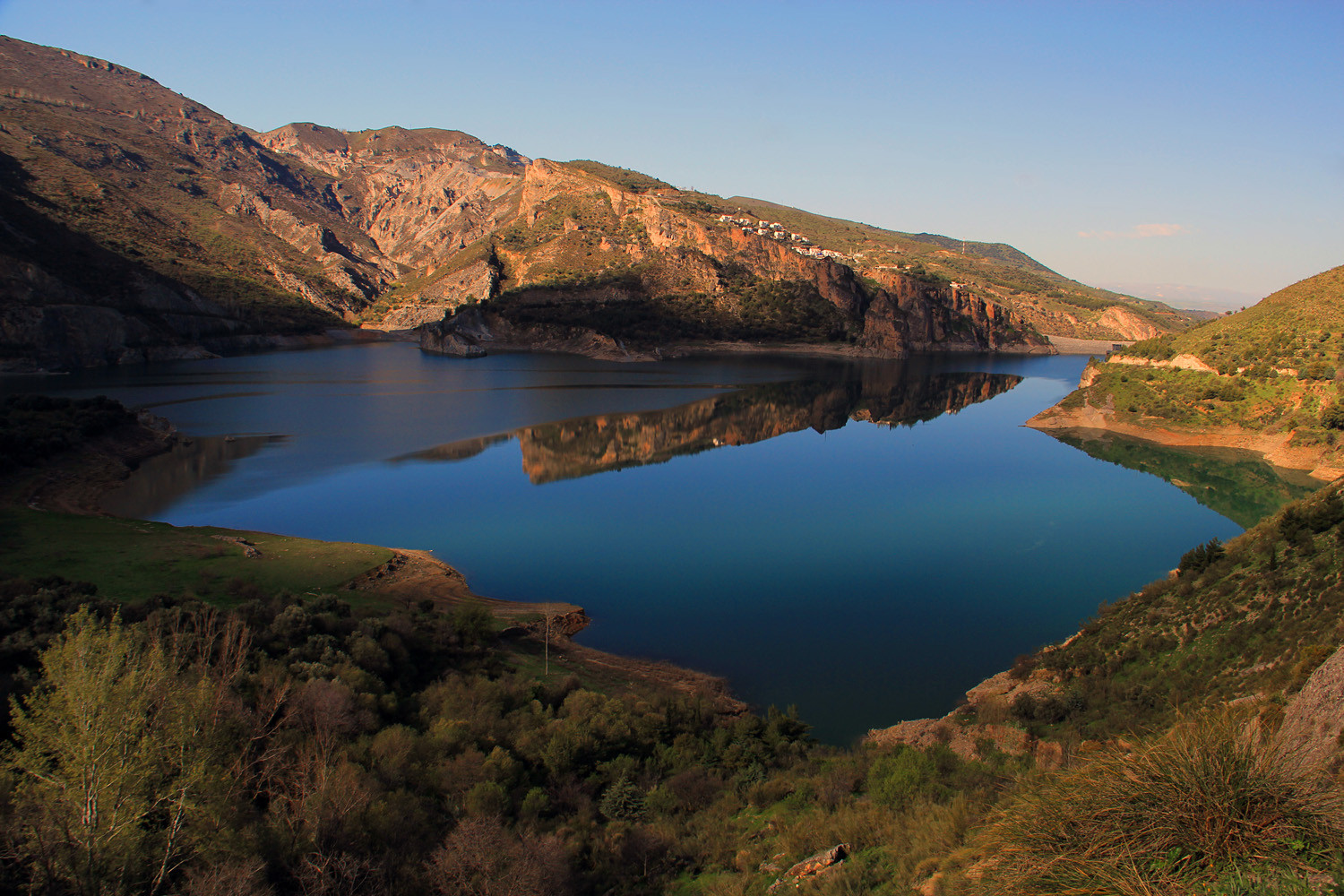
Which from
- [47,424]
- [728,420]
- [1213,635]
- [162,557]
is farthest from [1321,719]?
[728,420]

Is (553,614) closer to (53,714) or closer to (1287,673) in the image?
(53,714)

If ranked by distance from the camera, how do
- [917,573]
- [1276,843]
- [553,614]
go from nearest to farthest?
[1276,843] < [553,614] < [917,573]

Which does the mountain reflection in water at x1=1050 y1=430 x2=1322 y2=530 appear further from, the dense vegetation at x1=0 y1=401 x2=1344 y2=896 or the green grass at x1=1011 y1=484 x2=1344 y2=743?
the dense vegetation at x1=0 y1=401 x2=1344 y2=896

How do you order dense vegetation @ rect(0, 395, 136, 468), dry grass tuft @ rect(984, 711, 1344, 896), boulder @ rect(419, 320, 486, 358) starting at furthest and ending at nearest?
boulder @ rect(419, 320, 486, 358), dense vegetation @ rect(0, 395, 136, 468), dry grass tuft @ rect(984, 711, 1344, 896)

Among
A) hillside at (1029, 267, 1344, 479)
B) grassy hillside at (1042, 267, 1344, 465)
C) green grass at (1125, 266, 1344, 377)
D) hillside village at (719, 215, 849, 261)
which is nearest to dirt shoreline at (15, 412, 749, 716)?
hillside at (1029, 267, 1344, 479)

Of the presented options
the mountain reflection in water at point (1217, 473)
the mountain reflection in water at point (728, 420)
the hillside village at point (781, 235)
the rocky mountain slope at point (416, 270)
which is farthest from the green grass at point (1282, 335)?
the hillside village at point (781, 235)

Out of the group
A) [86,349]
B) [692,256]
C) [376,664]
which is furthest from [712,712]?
[692,256]

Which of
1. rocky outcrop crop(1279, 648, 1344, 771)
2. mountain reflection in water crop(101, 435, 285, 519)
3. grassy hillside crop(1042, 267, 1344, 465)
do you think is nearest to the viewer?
rocky outcrop crop(1279, 648, 1344, 771)
